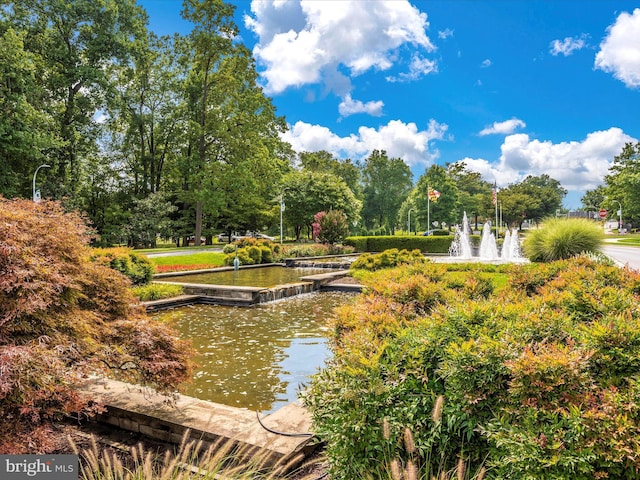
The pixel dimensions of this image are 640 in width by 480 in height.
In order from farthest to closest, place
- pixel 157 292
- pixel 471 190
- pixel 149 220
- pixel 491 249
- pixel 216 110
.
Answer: pixel 471 190
pixel 216 110
pixel 149 220
pixel 491 249
pixel 157 292

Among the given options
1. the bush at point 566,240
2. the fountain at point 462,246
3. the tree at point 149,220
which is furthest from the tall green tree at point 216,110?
the bush at point 566,240

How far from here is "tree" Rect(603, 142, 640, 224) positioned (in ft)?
130

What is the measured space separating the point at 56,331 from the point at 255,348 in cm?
423

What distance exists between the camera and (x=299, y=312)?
9.85 metres

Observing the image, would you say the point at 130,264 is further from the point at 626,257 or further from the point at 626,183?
the point at 626,183

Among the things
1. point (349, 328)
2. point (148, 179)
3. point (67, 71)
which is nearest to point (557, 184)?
point (148, 179)

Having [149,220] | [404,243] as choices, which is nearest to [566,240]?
[404,243]

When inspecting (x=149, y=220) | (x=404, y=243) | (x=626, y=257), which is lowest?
(x=626, y=257)

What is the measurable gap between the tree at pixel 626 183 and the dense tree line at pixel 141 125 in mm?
26415

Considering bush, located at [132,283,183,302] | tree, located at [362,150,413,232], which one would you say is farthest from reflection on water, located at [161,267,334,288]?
tree, located at [362,150,413,232]

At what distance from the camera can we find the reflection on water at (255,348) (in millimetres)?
4996

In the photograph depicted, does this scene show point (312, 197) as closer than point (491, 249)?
No

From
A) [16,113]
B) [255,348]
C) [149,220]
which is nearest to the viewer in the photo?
[255,348]

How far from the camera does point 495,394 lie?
2.15m
